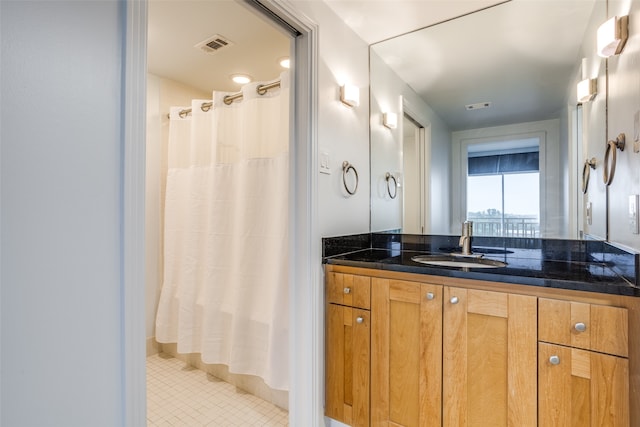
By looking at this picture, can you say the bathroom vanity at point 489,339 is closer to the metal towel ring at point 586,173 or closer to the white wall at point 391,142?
the metal towel ring at point 586,173

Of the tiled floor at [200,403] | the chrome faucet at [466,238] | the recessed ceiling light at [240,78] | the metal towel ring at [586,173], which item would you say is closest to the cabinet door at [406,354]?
the chrome faucet at [466,238]

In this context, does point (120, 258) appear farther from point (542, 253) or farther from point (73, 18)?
point (542, 253)

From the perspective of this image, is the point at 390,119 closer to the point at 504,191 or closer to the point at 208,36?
the point at 504,191

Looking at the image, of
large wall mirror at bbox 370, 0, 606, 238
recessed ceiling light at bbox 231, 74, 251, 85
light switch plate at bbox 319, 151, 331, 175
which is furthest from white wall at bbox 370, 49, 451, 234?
recessed ceiling light at bbox 231, 74, 251, 85

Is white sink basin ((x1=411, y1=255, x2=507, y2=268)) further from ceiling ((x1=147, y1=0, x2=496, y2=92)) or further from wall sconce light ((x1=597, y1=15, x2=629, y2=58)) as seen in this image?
ceiling ((x1=147, y1=0, x2=496, y2=92))

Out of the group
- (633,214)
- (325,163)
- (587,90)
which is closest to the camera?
(633,214)

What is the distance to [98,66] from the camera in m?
0.85

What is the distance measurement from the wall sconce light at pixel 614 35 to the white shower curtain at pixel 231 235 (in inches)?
55.7

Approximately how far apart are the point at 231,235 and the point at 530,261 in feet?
5.63

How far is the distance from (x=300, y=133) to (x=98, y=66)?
0.90 metres

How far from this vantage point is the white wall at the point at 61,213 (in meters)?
0.72

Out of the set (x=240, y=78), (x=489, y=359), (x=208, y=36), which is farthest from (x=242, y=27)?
(x=489, y=359)

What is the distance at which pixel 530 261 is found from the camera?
1550 millimetres

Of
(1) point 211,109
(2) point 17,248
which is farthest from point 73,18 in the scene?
(1) point 211,109
